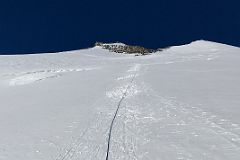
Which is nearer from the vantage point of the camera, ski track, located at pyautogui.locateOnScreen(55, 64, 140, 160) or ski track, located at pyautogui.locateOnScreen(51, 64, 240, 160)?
ski track, located at pyautogui.locateOnScreen(55, 64, 140, 160)

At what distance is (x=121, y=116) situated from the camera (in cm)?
1299

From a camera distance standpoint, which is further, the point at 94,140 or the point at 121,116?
the point at 121,116

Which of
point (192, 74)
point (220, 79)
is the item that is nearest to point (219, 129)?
point (220, 79)

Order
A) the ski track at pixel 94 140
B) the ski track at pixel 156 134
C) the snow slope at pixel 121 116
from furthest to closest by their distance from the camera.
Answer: the snow slope at pixel 121 116 → the ski track at pixel 156 134 → the ski track at pixel 94 140

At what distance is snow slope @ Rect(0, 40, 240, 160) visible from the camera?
32.5 ft

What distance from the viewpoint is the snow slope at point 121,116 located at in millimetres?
9906

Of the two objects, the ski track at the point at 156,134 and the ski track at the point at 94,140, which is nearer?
the ski track at the point at 94,140

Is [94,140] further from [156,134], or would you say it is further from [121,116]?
[121,116]

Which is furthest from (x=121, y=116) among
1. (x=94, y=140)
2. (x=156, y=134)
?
(x=94, y=140)

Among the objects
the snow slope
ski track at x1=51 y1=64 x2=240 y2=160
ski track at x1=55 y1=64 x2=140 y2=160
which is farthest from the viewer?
the snow slope

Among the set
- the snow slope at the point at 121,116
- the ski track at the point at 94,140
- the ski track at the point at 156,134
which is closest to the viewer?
the ski track at the point at 94,140

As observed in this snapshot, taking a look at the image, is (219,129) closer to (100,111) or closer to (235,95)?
(100,111)

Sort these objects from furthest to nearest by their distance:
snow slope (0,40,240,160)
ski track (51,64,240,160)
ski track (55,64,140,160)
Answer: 1. snow slope (0,40,240,160)
2. ski track (51,64,240,160)
3. ski track (55,64,140,160)

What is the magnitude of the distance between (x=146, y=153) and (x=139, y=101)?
5.76m
